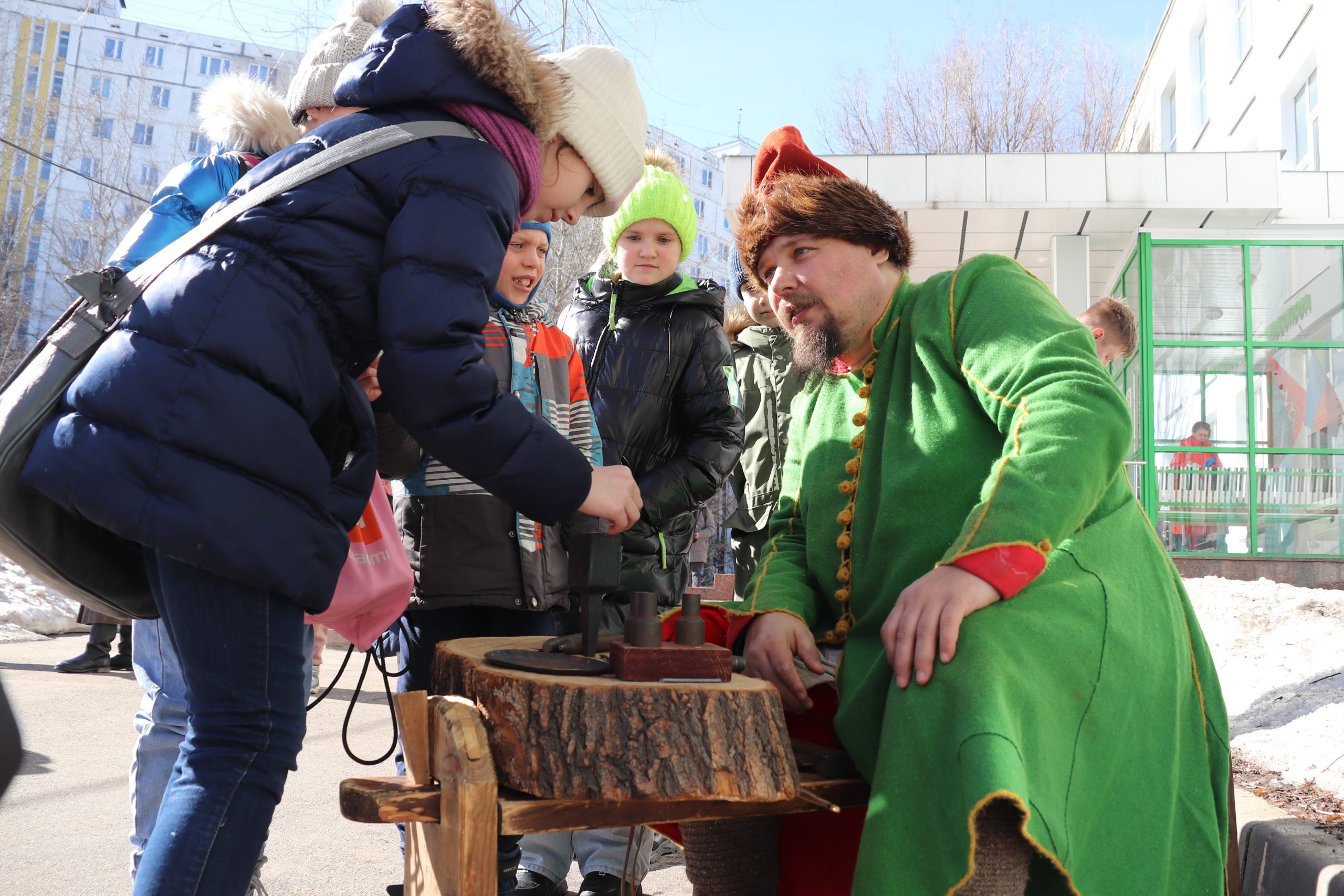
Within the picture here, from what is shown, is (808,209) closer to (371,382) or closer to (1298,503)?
(371,382)

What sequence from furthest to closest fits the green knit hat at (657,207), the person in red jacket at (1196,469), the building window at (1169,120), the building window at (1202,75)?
the building window at (1169,120) < the building window at (1202,75) < the person in red jacket at (1196,469) < the green knit hat at (657,207)

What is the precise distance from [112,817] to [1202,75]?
19.1 m

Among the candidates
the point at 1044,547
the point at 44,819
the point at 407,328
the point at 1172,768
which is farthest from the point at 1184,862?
the point at 44,819

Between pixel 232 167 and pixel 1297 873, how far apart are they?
9.98 feet

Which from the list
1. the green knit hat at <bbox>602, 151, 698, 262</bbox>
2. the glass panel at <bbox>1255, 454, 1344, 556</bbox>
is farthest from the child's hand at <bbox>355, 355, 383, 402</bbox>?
the glass panel at <bbox>1255, 454, 1344, 556</bbox>

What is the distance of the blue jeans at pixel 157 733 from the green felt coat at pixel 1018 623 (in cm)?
126

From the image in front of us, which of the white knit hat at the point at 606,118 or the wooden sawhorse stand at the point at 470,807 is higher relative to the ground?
the white knit hat at the point at 606,118

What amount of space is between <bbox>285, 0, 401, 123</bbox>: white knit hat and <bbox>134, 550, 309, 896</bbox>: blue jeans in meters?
1.44

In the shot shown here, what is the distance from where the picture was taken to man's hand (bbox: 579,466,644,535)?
186 cm

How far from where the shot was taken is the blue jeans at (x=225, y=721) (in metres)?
1.58

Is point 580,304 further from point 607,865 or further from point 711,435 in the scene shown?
point 607,865

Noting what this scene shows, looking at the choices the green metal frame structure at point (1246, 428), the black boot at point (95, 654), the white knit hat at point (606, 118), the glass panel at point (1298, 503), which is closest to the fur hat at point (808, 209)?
the white knit hat at point (606, 118)

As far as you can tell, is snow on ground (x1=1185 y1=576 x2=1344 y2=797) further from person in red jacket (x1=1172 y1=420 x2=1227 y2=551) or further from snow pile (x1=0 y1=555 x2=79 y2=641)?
snow pile (x1=0 y1=555 x2=79 y2=641)

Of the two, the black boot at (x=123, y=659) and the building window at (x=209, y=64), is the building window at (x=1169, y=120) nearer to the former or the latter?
the black boot at (x=123, y=659)
